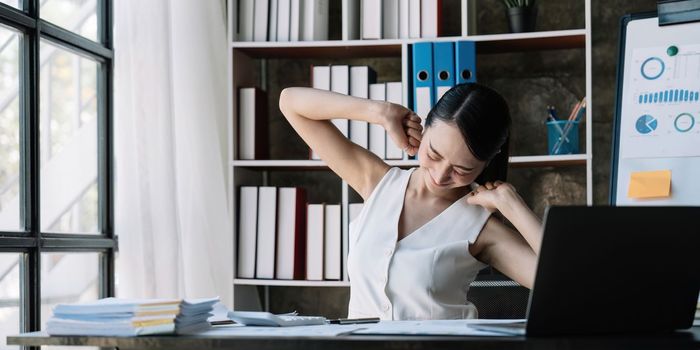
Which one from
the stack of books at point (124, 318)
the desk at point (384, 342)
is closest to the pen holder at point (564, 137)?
the desk at point (384, 342)

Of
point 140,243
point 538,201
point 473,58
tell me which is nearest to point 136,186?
point 140,243

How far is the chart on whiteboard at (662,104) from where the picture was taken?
284cm

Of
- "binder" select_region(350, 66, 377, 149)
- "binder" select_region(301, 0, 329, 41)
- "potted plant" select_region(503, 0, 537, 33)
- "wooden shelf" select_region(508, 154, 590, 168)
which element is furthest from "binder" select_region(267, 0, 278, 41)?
"wooden shelf" select_region(508, 154, 590, 168)

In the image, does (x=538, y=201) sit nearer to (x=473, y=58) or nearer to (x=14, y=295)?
(x=473, y=58)

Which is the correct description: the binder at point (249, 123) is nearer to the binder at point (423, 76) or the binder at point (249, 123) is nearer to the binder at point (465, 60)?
the binder at point (423, 76)

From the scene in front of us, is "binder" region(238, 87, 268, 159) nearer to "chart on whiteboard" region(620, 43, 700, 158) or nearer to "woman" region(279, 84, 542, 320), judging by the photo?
"woman" region(279, 84, 542, 320)

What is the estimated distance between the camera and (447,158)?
1.97 metres

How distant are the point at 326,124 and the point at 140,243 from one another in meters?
1.00

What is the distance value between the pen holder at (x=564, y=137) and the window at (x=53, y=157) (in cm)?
159

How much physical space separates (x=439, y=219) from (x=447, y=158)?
190 millimetres

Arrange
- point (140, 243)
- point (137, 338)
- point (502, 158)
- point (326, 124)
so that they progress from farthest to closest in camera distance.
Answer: point (140, 243) < point (326, 124) < point (502, 158) < point (137, 338)

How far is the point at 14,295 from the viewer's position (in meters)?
2.63

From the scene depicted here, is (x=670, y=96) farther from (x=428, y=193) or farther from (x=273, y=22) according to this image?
(x=273, y=22)

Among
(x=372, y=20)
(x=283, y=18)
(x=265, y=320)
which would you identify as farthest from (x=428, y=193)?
(x=283, y=18)
